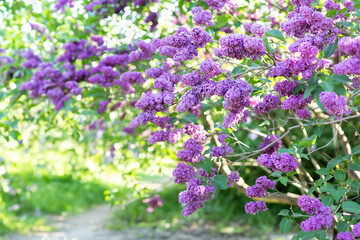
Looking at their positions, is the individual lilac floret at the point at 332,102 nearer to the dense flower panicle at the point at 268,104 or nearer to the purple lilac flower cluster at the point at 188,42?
the dense flower panicle at the point at 268,104

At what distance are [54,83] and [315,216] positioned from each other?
230 cm

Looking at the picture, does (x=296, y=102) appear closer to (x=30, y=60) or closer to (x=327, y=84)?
(x=327, y=84)

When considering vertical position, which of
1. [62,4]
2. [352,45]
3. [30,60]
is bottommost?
[352,45]

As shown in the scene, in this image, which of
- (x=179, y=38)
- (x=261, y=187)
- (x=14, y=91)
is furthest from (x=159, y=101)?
(x=14, y=91)

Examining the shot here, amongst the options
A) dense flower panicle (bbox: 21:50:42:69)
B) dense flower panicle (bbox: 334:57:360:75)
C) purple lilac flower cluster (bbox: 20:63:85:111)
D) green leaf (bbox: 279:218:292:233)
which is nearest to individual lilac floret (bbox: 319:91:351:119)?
dense flower panicle (bbox: 334:57:360:75)

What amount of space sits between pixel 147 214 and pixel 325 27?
18.0ft

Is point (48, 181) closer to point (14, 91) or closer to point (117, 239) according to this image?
point (117, 239)

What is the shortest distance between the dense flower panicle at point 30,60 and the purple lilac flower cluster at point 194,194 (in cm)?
224

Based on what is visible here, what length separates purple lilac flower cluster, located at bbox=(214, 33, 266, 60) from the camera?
1.57 metres

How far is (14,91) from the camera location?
3.44 metres

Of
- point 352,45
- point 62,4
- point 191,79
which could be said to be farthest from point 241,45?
point 62,4

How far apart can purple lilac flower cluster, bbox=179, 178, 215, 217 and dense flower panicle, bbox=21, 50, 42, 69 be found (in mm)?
2240

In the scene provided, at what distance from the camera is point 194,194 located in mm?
1767

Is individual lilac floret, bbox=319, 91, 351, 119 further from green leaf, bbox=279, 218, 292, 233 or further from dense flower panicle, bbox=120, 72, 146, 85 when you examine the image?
dense flower panicle, bbox=120, 72, 146, 85
